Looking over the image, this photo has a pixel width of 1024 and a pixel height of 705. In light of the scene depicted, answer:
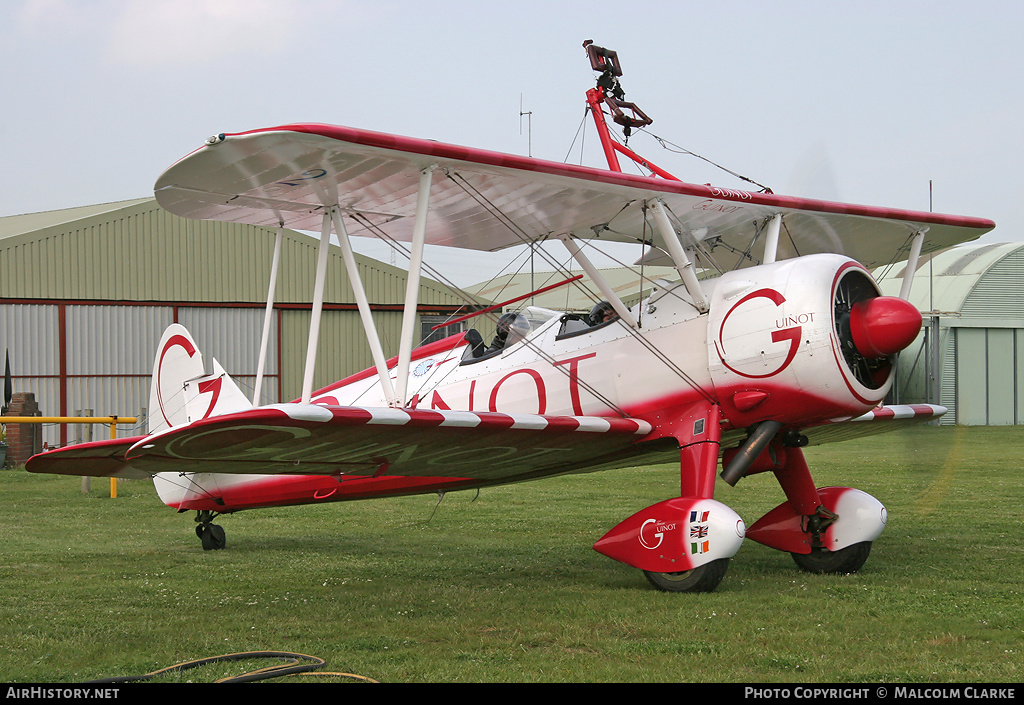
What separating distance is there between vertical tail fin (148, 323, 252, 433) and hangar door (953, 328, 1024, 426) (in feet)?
87.3

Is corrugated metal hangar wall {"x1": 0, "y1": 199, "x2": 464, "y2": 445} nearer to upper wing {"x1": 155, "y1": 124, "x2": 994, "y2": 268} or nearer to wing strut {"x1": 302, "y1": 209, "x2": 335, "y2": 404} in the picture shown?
upper wing {"x1": 155, "y1": 124, "x2": 994, "y2": 268}

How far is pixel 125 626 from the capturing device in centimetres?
609

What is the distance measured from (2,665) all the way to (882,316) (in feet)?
19.5

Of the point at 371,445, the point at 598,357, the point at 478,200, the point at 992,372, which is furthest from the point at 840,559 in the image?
the point at 992,372

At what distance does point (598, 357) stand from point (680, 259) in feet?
3.74

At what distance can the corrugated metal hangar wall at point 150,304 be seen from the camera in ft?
77.8

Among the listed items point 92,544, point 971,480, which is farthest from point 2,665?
point 971,480

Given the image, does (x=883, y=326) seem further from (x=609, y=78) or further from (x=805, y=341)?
(x=609, y=78)

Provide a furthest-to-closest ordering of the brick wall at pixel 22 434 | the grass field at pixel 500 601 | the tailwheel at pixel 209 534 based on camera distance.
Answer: the brick wall at pixel 22 434, the tailwheel at pixel 209 534, the grass field at pixel 500 601

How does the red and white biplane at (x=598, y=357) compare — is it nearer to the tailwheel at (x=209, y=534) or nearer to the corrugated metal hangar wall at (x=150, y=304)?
the tailwheel at (x=209, y=534)

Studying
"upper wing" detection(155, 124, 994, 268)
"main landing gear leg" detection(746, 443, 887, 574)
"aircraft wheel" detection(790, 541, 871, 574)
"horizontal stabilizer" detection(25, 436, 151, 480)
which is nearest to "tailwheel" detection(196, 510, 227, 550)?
"horizontal stabilizer" detection(25, 436, 151, 480)

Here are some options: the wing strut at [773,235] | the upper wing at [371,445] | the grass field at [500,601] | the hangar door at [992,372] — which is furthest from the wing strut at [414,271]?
the hangar door at [992,372]

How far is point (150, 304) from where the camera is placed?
24953 millimetres

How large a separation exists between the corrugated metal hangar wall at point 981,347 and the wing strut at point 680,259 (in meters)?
24.7
